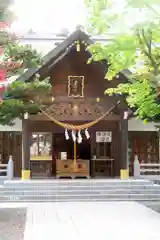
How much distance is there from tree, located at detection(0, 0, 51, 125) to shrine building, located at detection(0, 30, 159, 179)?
412cm

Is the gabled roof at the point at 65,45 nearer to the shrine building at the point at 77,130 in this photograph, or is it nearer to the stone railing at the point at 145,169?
the shrine building at the point at 77,130

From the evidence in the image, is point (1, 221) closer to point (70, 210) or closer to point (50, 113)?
point (70, 210)

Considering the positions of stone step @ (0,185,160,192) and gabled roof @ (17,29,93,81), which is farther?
gabled roof @ (17,29,93,81)

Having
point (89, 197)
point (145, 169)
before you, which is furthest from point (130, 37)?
point (145, 169)

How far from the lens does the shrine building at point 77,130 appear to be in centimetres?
1789

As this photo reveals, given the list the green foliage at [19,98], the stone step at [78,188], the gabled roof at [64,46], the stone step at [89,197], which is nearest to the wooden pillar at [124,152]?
the stone step at [78,188]

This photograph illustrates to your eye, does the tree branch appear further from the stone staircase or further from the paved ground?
the stone staircase

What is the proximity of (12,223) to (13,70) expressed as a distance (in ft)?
11.6

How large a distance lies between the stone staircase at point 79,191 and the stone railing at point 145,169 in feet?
7.16

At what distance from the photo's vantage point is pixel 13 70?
10.6 meters

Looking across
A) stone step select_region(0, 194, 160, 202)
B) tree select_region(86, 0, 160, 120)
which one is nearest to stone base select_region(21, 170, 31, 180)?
stone step select_region(0, 194, 160, 202)

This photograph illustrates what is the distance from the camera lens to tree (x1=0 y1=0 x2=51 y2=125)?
9836 mm

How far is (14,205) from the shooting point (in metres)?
13.7

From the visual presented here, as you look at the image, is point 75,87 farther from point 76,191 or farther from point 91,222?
point 91,222
